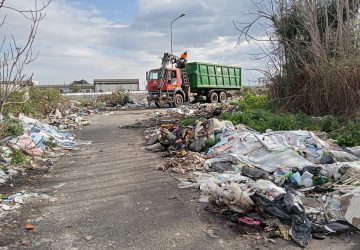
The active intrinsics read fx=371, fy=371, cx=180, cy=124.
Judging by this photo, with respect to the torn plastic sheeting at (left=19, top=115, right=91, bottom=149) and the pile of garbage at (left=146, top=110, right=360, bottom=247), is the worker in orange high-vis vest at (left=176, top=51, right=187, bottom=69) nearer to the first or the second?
the torn plastic sheeting at (left=19, top=115, right=91, bottom=149)

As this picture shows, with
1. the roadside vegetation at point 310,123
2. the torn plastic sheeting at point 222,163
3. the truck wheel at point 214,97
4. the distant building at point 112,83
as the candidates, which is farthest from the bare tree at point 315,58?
the distant building at point 112,83

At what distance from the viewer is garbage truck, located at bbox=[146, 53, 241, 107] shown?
2252 centimetres

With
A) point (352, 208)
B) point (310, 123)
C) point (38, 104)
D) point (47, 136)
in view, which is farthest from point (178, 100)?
point (352, 208)

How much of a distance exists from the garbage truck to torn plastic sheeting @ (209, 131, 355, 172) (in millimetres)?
14647

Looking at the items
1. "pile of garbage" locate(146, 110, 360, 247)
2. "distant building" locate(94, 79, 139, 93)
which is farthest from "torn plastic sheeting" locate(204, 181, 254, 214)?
"distant building" locate(94, 79, 139, 93)

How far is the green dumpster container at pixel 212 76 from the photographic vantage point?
24.0 m

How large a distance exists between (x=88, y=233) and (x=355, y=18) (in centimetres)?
1232

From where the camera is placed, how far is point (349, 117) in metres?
9.68

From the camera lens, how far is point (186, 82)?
23.8 meters

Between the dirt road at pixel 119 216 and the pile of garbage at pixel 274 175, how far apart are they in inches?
12.0

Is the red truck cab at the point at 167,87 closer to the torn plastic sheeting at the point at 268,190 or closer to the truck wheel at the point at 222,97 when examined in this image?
the truck wheel at the point at 222,97

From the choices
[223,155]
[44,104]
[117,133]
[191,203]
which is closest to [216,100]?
[44,104]

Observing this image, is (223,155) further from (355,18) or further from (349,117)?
(355,18)

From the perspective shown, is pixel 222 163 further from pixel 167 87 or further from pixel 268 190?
pixel 167 87
